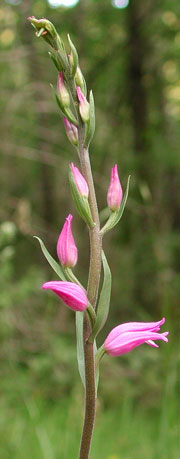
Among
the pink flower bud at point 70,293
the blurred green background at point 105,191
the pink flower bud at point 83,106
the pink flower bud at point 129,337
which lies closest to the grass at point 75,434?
the blurred green background at point 105,191

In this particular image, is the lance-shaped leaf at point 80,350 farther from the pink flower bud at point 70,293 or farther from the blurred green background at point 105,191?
the blurred green background at point 105,191

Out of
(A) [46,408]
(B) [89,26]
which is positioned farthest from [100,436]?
(B) [89,26]

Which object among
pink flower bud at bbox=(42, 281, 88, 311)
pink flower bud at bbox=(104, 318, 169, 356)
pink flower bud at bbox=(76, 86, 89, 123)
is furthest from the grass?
pink flower bud at bbox=(76, 86, 89, 123)

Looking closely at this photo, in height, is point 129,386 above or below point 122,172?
below

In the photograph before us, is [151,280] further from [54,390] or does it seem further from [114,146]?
[54,390]

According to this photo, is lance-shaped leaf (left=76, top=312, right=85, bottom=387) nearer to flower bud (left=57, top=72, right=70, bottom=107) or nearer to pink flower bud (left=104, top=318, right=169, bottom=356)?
pink flower bud (left=104, top=318, right=169, bottom=356)

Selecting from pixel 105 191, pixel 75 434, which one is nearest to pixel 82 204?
pixel 75 434
